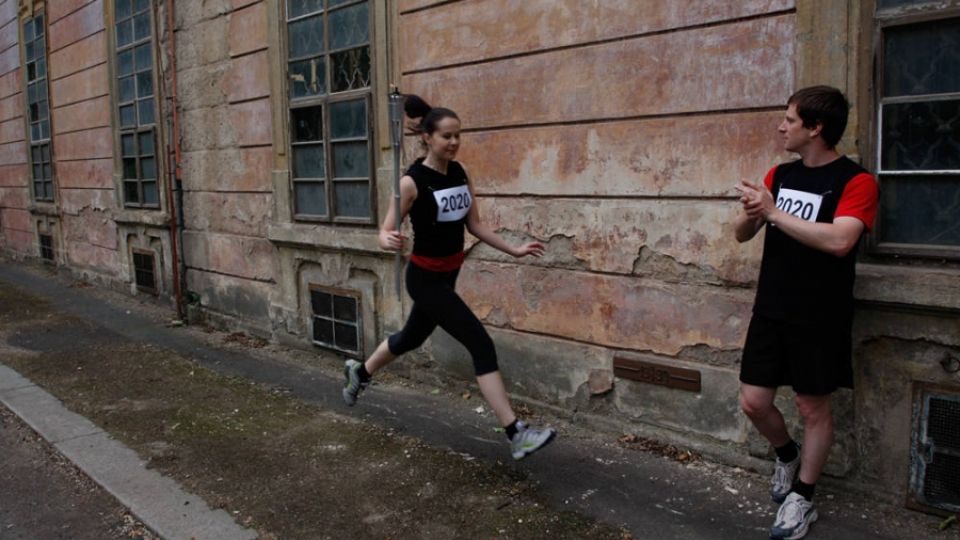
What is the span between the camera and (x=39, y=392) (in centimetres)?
602

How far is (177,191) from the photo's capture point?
29.3ft

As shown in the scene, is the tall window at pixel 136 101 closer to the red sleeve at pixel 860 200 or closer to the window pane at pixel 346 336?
the window pane at pixel 346 336

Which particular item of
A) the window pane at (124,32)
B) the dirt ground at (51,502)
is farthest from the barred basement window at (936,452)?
the window pane at (124,32)

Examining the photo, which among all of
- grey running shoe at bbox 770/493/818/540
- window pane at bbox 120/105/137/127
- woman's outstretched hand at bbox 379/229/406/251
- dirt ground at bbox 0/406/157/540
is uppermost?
window pane at bbox 120/105/137/127

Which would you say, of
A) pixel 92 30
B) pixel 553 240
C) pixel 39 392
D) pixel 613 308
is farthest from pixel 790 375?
pixel 92 30

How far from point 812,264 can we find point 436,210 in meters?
1.89

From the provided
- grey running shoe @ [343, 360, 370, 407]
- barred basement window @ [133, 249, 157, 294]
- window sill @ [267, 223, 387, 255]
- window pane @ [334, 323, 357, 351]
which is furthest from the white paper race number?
barred basement window @ [133, 249, 157, 294]

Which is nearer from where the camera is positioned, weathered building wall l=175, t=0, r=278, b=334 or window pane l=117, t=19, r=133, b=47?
weathered building wall l=175, t=0, r=278, b=334

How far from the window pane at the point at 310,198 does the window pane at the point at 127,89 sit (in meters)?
4.20

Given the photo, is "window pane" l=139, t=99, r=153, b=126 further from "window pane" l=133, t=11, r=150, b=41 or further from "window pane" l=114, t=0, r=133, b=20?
"window pane" l=114, t=0, r=133, b=20

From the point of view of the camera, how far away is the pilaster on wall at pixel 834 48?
142 inches

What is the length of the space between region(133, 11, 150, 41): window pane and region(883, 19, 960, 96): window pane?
27.7 feet

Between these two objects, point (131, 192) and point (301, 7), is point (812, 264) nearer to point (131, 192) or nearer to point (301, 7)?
point (301, 7)

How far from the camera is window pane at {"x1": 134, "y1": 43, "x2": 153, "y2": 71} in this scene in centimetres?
958
